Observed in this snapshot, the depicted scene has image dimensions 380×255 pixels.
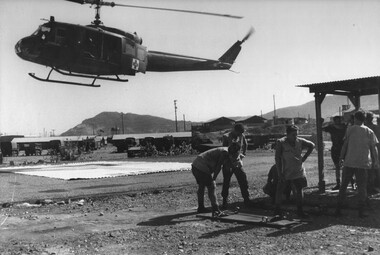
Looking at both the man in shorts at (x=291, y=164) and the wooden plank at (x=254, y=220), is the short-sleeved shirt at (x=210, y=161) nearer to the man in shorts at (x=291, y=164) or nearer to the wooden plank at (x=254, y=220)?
the wooden plank at (x=254, y=220)

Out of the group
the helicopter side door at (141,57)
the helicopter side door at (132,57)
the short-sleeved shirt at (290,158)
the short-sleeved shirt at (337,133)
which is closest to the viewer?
the short-sleeved shirt at (290,158)

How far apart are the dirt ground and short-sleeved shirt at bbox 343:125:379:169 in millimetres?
991

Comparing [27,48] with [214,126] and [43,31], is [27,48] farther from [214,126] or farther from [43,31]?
[214,126]

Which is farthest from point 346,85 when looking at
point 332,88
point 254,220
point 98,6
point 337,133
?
point 98,6

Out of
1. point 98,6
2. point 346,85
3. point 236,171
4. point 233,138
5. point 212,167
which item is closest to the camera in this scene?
point 212,167

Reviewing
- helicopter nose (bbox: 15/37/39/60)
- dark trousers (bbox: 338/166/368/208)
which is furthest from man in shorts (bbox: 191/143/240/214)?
helicopter nose (bbox: 15/37/39/60)

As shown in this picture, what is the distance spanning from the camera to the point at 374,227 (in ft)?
22.0

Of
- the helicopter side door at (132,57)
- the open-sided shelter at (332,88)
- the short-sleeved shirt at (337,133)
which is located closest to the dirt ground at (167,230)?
the open-sided shelter at (332,88)

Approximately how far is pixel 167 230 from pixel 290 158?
2.56 meters

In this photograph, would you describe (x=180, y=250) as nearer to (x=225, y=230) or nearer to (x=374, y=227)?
(x=225, y=230)

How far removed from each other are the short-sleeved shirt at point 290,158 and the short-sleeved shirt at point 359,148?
78 cm

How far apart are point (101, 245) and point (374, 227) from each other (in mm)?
4382

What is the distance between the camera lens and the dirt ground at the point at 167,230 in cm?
585

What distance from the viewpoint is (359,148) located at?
751 centimetres
